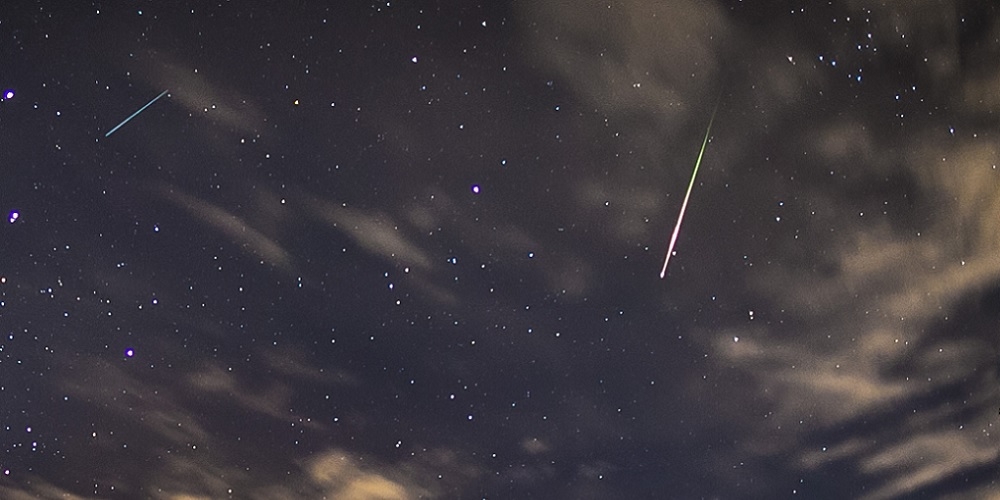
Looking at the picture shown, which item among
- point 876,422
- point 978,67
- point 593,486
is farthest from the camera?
point 593,486

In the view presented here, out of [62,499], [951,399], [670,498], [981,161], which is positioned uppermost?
[981,161]

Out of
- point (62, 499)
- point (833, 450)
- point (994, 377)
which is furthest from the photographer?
point (62, 499)

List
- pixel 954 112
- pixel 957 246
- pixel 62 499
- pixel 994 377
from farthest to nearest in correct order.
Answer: pixel 62 499, pixel 994 377, pixel 957 246, pixel 954 112

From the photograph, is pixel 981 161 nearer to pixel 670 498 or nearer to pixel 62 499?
pixel 670 498

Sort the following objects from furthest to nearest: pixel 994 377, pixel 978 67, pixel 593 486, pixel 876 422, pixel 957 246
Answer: pixel 593 486 → pixel 876 422 → pixel 994 377 → pixel 957 246 → pixel 978 67

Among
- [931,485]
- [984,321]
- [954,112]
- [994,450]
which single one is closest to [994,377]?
[984,321]

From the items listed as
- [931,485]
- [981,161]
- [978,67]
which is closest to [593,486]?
[931,485]

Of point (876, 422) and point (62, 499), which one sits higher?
point (876, 422)

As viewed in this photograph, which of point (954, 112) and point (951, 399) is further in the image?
point (951, 399)

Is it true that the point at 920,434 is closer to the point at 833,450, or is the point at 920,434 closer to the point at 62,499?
the point at 833,450
